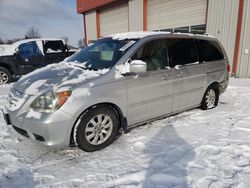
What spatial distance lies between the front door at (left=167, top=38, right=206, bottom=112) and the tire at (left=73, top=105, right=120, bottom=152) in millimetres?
1475

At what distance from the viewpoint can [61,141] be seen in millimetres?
3164

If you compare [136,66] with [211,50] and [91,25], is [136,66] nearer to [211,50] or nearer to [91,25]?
[211,50]

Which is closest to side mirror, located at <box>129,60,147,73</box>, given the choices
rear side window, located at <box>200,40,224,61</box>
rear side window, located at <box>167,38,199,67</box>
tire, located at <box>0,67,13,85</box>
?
rear side window, located at <box>167,38,199,67</box>

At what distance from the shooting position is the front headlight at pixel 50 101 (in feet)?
10.1

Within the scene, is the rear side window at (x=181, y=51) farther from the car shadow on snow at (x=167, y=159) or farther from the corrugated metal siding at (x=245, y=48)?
the corrugated metal siding at (x=245, y=48)

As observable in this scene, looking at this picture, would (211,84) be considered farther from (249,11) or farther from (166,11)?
(166,11)

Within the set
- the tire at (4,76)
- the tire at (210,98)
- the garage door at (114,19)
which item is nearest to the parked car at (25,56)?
the tire at (4,76)

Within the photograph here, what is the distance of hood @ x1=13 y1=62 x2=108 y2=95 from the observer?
127 inches

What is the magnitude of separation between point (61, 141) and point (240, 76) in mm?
9247

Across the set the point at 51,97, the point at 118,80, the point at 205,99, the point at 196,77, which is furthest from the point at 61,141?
the point at 205,99

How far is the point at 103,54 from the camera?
412cm

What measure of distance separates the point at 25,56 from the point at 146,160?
8.11m

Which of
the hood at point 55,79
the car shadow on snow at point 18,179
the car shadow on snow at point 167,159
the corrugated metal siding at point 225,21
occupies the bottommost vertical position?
the car shadow on snow at point 167,159

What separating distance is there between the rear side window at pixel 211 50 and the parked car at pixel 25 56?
699 centimetres
